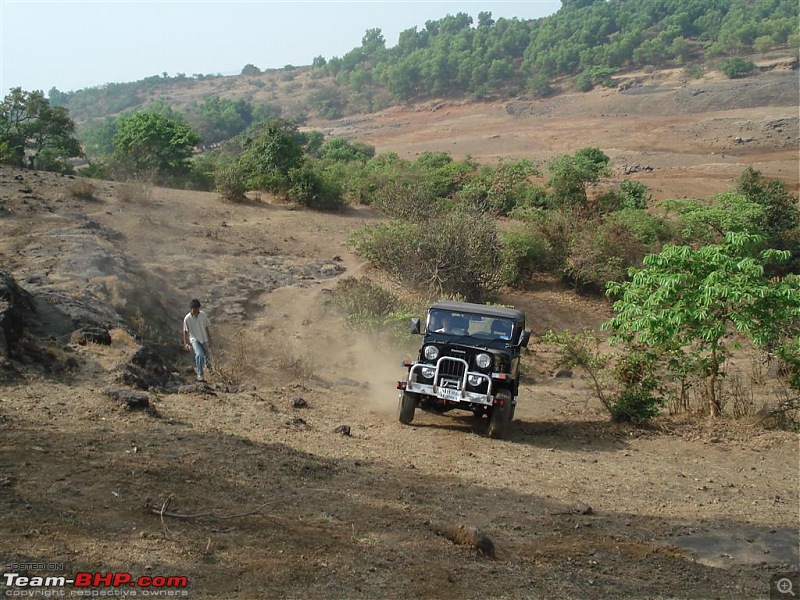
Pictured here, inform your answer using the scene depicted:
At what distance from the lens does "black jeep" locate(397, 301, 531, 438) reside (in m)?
10.6

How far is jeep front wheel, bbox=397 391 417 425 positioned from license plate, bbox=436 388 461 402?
1.70 feet

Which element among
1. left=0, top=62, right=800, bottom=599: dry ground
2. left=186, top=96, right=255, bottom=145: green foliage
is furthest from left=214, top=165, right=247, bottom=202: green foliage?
left=186, top=96, right=255, bottom=145: green foliage

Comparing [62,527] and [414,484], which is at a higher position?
[62,527]

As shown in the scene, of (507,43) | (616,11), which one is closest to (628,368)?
(507,43)

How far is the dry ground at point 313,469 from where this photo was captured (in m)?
5.40

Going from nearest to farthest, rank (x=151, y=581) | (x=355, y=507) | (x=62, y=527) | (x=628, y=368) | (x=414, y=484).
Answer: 1. (x=151, y=581)
2. (x=62, y=527)
3. (x=355, y=507)
4. (x=414, y=484)
5. (x=628, y=368)

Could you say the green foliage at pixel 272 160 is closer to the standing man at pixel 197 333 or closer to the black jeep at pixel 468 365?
the standing man at pixel 197 333

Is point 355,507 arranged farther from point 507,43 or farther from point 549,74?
point 507,43

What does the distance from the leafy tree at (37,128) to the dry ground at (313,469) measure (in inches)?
535

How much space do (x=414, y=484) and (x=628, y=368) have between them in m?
5.40

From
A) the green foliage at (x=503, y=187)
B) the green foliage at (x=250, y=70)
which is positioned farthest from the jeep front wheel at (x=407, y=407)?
the green foliage at (x=250, y=70)

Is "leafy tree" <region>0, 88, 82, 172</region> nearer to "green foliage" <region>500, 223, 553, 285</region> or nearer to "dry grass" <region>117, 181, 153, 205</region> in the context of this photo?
"dry grass" <region>117, 181, 153, 205</region>

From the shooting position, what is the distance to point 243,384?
1288 cm

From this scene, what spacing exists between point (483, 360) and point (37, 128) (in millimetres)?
30183
